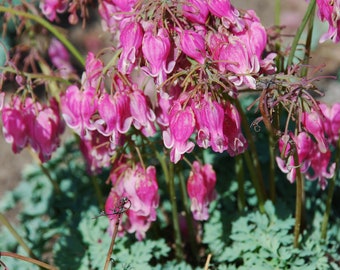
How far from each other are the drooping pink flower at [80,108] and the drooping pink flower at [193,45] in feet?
1.23

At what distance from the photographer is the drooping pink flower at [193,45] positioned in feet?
6.32

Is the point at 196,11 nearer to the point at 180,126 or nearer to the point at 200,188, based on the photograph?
the point at 180,126

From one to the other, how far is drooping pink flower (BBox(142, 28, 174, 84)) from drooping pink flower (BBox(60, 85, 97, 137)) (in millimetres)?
251

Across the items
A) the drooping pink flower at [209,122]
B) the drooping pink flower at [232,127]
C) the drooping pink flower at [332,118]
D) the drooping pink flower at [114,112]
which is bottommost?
the drooping pink flower at [209,122]

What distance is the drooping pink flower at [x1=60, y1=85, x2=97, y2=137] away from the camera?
216 cm

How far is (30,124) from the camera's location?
2.43m

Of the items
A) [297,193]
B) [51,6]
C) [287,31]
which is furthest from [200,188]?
[287,31]

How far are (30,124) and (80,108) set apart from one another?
0.34 m

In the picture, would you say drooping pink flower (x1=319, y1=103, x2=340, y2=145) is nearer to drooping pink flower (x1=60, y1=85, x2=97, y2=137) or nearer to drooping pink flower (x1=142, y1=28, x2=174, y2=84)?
drooping pink flower (x1=142, y1=28, x2=174, y2=84)

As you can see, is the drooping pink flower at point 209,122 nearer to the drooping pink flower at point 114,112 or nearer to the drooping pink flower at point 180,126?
the drooping pink flower at point 180,126

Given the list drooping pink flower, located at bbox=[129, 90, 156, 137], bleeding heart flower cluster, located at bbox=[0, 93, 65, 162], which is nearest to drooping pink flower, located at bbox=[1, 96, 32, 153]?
bleeding heart flower cluster, located at bbox=[0, 93, 65, 162]

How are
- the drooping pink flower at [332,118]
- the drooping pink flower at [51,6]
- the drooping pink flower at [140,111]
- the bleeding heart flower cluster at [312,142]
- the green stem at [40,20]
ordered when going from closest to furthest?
1. the bleeding heart flower cluster at [312,142]
2. the drooping pink flower at [140,111]
3. the green stem at [40,20]
4. the drooping pink flower at [332,118]
5. the drooping pink flower at [51,6]

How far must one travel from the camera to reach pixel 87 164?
2699 mm

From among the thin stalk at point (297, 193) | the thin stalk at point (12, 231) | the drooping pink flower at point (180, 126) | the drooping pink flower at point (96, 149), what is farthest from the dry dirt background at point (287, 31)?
the drooping pink flower at point (180, 126)
